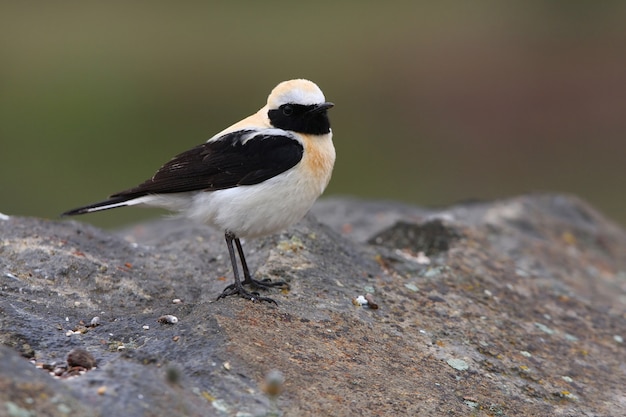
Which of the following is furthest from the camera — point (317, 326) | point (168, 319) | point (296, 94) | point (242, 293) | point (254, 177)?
point (296, 94)

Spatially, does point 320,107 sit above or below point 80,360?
above

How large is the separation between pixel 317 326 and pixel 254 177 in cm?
99

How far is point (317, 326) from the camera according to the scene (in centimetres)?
466

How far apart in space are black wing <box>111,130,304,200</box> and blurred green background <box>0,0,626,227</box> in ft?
30.0

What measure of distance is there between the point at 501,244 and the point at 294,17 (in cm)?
1703

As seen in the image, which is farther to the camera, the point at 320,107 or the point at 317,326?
the point at 320,107

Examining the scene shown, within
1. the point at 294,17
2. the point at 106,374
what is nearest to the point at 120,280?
the point at 106,374

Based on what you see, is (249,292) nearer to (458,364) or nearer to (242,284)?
(242,284)

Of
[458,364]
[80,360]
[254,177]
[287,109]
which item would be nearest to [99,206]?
[254,177]

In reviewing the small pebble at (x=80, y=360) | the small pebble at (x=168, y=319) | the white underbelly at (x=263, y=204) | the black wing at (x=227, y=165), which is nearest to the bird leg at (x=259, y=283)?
the white underbelly at (x=263, y=204)

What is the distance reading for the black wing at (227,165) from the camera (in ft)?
17.1

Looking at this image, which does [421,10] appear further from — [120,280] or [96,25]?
[120,280]

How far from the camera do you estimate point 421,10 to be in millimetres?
23453

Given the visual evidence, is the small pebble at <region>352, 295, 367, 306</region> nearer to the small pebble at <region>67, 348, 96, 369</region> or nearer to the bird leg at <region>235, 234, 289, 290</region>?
the bird leg at <region>235, 234, 289, 290</region>
